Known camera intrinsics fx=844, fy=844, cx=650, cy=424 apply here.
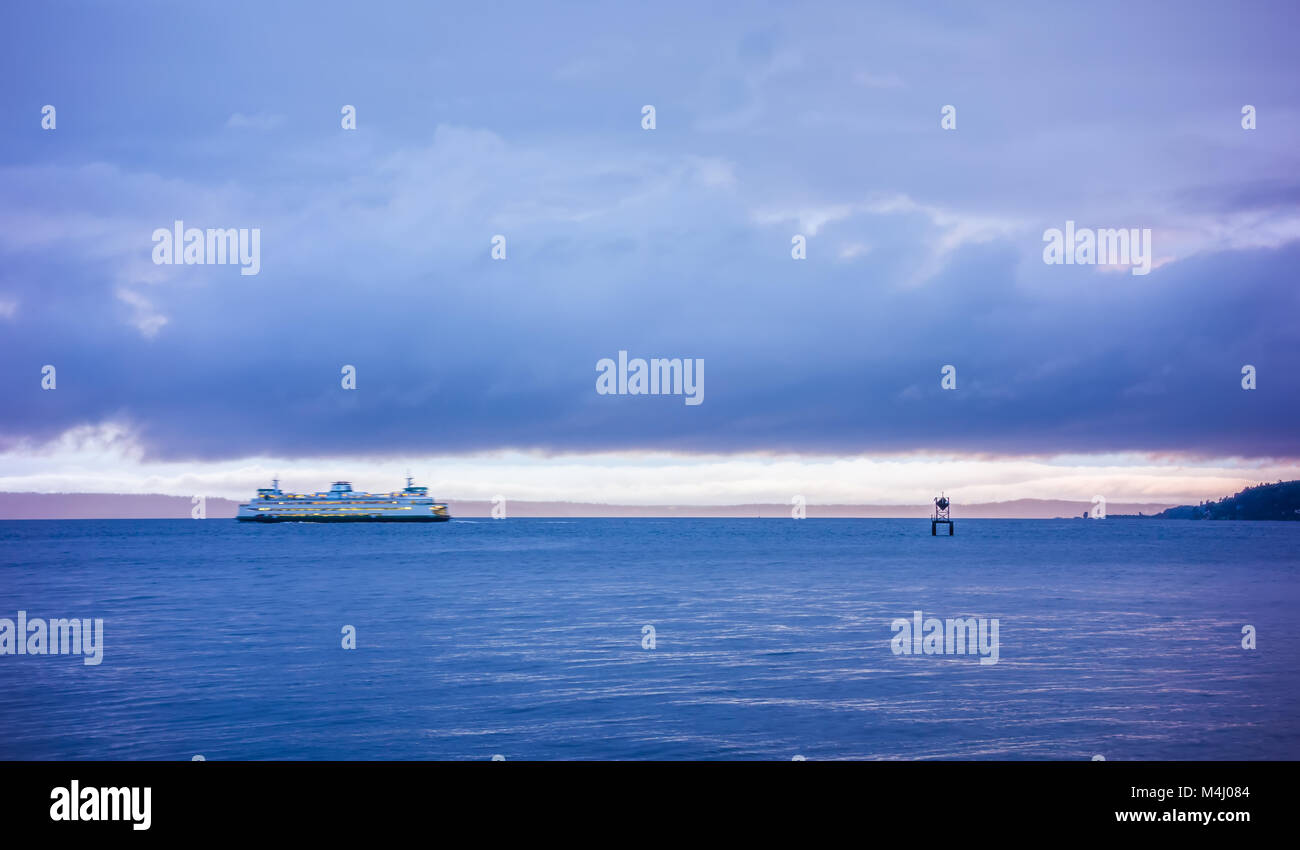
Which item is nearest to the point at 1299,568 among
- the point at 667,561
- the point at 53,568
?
the point at 667,561

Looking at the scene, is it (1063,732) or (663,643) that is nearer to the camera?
(1063,732)

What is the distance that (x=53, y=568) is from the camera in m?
77.1

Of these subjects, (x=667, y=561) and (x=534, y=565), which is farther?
(x=667, y=561)

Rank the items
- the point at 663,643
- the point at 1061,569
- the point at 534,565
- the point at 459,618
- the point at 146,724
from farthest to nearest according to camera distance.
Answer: the point at 534,565 < the point at 1061,569 < the point at 459,618 < the point at 663,643 < the point at 146,724

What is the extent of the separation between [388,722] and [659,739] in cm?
Answer: 669

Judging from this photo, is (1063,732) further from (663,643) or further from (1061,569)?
(1061,569)

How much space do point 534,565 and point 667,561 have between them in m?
15.8
